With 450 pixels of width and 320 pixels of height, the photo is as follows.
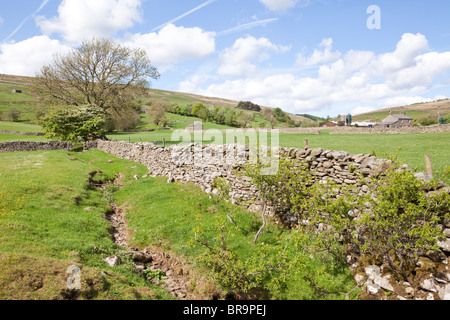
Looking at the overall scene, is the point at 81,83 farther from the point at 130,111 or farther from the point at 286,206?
the point at 286,206

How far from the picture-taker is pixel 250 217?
38.2 ft

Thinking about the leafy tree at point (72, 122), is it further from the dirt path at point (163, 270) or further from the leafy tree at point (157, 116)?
the leafy tree at point (157, 116)

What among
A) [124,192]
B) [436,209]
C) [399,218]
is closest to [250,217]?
[399,218]

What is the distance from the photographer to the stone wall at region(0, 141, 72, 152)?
Answer: 34.1 meters

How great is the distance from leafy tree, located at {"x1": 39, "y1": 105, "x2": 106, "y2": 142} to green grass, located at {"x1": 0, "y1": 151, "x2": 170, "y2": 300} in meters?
23.4

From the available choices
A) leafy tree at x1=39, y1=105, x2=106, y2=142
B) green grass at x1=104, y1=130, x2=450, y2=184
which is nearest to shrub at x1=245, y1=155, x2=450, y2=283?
green grass at x1=104, y1=130, x2=450, y2=184

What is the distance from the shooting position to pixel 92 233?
1004 centimetres

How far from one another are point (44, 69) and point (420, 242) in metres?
50.4

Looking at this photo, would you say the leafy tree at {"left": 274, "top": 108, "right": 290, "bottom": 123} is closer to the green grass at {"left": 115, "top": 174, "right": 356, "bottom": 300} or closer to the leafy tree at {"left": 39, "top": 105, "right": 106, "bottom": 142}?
the leafy tree at {"left": 39, "top": 105, "right": 106, "bottom": 142}

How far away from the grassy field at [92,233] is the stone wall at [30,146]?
22.2 metres

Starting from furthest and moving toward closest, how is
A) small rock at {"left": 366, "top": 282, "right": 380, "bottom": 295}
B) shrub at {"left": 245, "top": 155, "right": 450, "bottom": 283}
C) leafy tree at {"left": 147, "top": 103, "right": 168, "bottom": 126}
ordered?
leafy tree at {"left": 147, "top": 103, "right": 168, "bottom": 126}, small rock at {"left": 366, "top": 282, "right": 380, "bottom": 295}, shrub at {"left": 245, "top": 155, "right": 450, "bottom": 283}

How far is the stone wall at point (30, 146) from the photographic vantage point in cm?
3406

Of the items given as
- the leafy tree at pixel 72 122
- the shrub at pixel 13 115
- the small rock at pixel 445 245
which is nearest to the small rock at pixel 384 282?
the small rock at pixel 445 245

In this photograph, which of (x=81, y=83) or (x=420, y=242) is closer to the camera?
(x=420, y=242)
